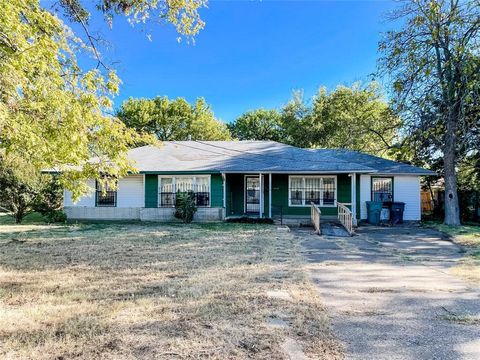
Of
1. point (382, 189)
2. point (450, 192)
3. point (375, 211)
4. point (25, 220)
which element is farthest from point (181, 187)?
point (450, 192)

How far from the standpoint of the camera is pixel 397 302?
15.4 ft

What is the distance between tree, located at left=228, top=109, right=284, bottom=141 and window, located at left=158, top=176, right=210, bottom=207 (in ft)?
71.4

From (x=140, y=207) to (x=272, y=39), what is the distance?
10.6 meters

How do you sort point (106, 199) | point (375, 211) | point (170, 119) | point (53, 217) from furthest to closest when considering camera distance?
point (170, 119) < point (106, 199) < point (375, 211) < point (53, 217)

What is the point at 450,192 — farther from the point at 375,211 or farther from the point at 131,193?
the point at 131,193

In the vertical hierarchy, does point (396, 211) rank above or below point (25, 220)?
above

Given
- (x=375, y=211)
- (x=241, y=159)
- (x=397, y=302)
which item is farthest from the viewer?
(x=241, y=159)

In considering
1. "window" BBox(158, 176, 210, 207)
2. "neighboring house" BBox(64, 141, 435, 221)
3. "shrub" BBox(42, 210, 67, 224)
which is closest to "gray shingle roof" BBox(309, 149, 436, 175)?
"neighboring house" BBox(64, 141, 435, 221)

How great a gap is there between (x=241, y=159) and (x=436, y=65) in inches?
360

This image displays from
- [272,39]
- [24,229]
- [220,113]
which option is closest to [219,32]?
[272,39]

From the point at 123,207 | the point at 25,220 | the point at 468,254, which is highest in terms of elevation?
the point at 123,207

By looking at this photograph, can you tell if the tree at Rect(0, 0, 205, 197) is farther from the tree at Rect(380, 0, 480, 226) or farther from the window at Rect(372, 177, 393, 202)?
the window at Rect(372, 177, 393, 202)

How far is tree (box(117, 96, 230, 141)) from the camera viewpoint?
36906mm

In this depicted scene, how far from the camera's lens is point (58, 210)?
16625 millimetres
